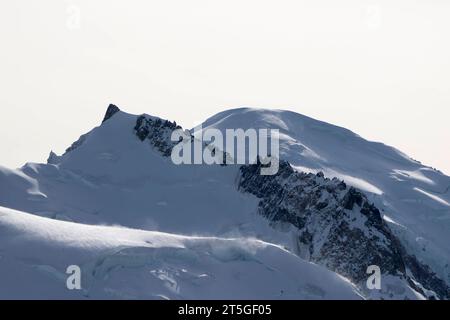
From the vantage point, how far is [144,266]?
17800 centimetres

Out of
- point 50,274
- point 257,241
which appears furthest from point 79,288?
point 257,241

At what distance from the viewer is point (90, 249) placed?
581ft

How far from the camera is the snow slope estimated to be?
560ft

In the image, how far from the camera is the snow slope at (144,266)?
6718 inches
